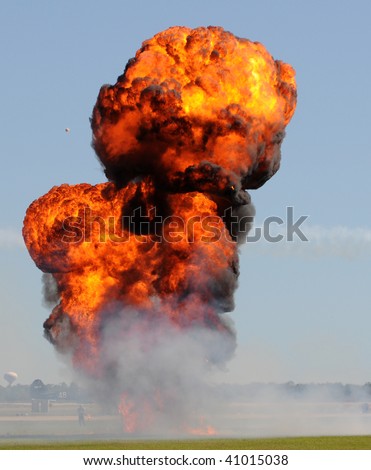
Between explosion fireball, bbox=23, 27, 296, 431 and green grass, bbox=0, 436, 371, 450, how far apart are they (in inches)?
584

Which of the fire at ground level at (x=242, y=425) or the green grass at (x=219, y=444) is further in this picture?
the fire at ground level at (x=242, y=425)

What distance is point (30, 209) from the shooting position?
11619 cm

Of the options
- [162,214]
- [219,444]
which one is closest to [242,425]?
[162,214]

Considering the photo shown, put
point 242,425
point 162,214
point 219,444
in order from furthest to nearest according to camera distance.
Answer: point 242,425 → point 162,214 → point 219,444

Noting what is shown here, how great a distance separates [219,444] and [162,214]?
1076 inches

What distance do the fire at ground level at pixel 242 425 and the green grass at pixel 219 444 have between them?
668 cm

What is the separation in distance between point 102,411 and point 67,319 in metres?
10.1

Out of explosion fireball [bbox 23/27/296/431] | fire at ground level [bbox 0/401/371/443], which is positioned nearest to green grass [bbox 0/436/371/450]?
fire at ground level [bbox 0/401/371/443]

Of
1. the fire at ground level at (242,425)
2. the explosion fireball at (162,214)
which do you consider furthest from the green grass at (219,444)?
the explosion fireball at (162,214)

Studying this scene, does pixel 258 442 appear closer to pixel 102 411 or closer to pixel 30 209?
pixel 102 411

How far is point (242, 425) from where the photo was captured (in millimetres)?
124625

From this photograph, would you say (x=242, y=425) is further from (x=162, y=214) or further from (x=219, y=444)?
(x=219, y=444)

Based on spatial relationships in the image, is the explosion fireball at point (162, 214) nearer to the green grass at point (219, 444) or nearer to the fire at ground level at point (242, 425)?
the fire at ground level at point (242, 425)

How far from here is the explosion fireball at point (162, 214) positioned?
11031cm
